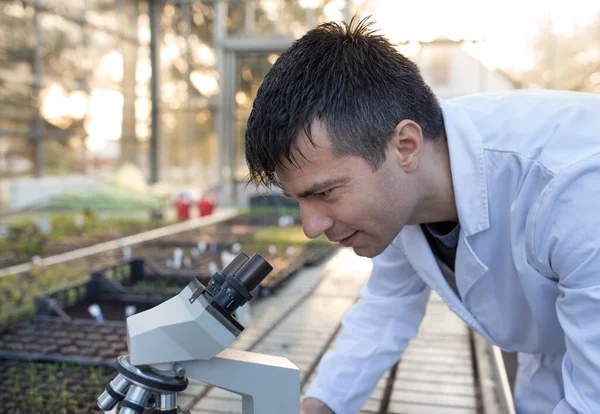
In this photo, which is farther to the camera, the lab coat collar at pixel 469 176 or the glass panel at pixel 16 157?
the glass panel at pixel 16 157

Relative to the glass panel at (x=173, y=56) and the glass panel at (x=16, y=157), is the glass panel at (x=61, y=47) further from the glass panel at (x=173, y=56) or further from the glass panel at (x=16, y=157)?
the glass panel at (x=173, y=56)

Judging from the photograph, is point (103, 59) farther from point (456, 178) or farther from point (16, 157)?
point (456, 178)

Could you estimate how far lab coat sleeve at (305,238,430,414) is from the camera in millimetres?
1972

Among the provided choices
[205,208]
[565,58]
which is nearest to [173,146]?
[205,208]

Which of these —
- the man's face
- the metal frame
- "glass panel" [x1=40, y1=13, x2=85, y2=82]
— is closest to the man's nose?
the man's face

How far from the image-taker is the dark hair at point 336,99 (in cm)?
144

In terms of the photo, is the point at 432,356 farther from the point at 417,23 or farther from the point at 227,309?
the point at 417,23

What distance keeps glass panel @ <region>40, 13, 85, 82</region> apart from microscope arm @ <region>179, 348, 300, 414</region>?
431 inches

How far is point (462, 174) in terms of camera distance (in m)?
1.64

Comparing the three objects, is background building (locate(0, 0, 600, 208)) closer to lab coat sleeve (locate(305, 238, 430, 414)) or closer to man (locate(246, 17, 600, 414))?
lab coat sleeve (locate(305, 238, 430, 414))

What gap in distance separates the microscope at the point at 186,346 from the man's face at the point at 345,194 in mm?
243

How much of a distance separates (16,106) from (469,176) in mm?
10235

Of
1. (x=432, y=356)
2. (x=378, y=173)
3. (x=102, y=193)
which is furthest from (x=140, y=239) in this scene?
(x=378, y=173)

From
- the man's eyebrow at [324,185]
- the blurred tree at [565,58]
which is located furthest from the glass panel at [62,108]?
the man's eyebrow at [324,185]
